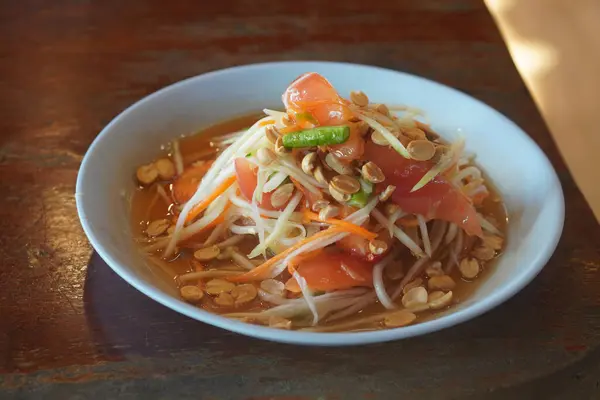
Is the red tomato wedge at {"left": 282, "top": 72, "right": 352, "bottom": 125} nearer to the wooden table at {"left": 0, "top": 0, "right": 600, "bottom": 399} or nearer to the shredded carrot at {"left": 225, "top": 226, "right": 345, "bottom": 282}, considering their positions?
the shredded carrot at {"left": 225, "top": 226, "right": 345, "bottom": 282}

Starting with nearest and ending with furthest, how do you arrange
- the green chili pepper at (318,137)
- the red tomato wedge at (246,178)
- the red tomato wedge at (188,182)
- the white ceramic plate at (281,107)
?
1. the white ceramic plate at (281,107)
2. the green chili pepper at (318,137)
3. the red tomato wedge at (246,178)
4. the red tomato wedge at (188,182)

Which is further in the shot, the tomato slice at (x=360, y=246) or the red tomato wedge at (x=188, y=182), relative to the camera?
the red tomato wedge at (x=188, y=182)

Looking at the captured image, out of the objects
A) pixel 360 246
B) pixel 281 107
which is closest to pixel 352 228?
pixel 360 246

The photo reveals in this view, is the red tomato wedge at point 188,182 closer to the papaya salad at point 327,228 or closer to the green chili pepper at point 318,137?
the papaya salad at point 327,228

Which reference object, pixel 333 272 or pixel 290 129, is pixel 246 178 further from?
pixel 333 272

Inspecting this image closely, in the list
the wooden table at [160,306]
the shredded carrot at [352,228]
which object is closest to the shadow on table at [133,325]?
the wooden table at [160,306]

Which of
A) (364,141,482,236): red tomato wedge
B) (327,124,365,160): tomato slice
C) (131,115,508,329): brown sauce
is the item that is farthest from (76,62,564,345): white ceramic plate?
(327,124,365,160): tomato slice

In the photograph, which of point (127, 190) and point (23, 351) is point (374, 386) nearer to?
point (23, 351)

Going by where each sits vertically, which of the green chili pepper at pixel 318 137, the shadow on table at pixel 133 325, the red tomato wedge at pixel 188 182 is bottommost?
the shadow on table at pixel 133 325
